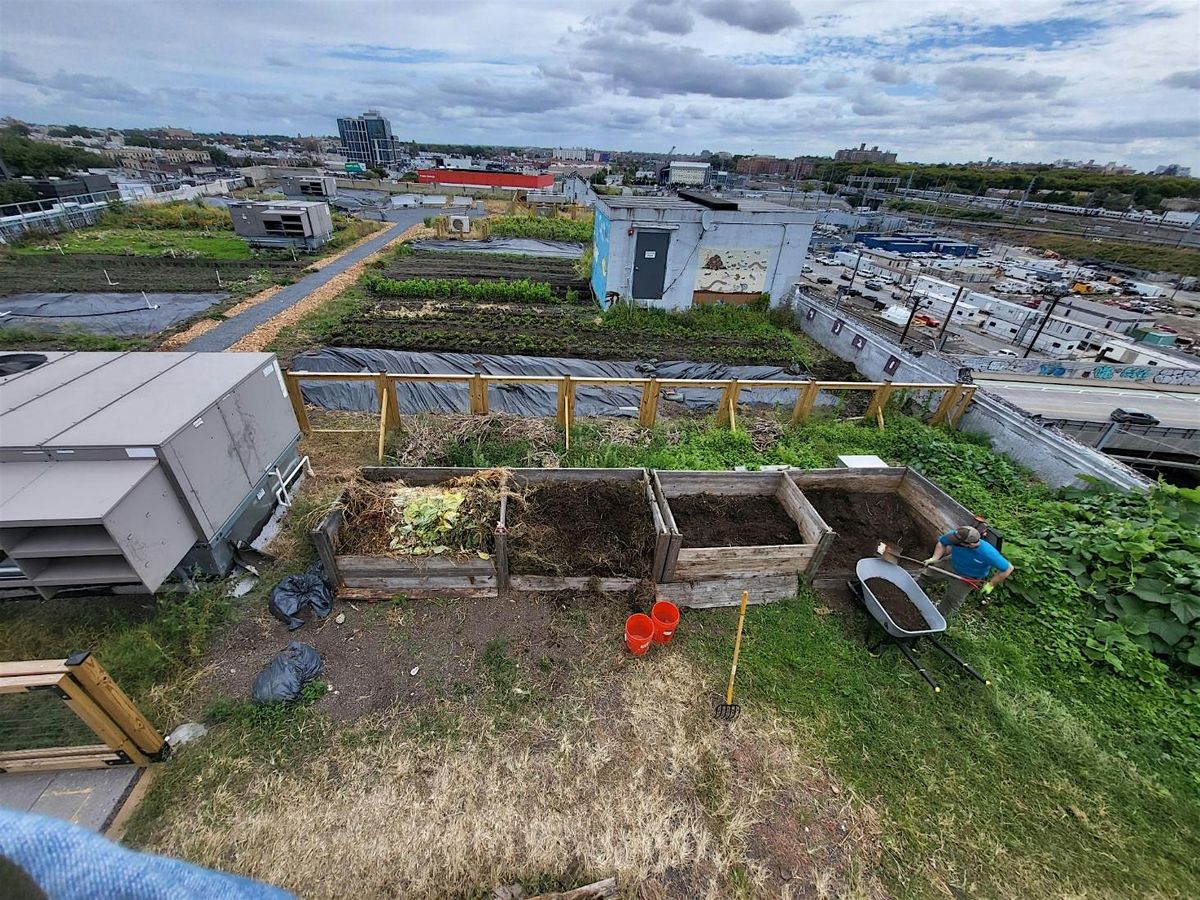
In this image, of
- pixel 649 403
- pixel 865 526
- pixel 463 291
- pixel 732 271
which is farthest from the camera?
pixel 463 291

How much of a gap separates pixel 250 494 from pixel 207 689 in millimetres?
2348

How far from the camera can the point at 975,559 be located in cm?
555

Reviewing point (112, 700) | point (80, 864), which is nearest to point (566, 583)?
point (112, 700)

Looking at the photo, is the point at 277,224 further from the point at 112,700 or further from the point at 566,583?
the point at 566,583

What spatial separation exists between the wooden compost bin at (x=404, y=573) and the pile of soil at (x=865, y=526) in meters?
4.59

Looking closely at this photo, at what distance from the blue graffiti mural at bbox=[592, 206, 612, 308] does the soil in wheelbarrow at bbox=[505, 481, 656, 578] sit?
42.5 ft

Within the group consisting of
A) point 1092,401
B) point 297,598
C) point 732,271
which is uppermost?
point 732,271

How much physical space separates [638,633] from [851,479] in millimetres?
4432

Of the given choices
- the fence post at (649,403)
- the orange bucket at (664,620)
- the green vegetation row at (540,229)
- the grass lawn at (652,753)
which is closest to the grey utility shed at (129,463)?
the grass lawn at (652,753)

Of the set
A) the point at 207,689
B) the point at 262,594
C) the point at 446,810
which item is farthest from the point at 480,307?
the point at 446,810

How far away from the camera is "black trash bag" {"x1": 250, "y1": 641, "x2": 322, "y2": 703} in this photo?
4789 mm

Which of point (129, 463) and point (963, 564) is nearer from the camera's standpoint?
point (129, 463)

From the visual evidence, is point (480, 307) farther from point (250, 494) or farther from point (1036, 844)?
point (1036, 844)

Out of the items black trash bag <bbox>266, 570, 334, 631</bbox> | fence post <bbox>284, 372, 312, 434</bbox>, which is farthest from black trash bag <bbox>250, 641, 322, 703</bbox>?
fence post <bbox>284, 372, 312, 434</bbox>
